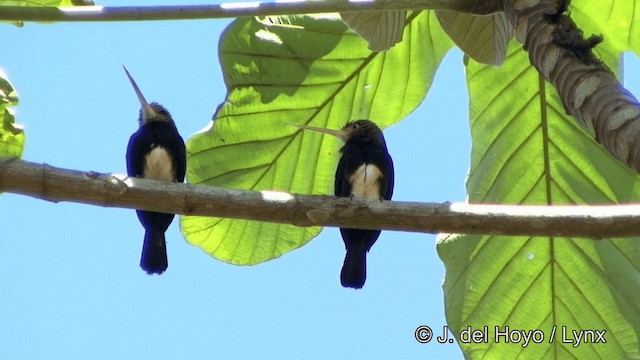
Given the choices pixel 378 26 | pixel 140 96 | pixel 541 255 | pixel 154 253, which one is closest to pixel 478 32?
pixel 378 26

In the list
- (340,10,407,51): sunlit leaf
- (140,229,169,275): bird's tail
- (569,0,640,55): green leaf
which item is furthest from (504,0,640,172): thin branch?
(140,229,169,275): bird's tail

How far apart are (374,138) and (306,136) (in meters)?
0.91

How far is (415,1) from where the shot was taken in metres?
3.37

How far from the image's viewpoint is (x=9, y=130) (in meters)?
3.66

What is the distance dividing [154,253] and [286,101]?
1005mm

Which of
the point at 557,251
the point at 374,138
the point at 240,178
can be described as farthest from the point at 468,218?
the point at 374,138

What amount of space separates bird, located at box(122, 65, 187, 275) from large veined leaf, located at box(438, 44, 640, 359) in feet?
4.71

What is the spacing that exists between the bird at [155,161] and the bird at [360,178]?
857mm

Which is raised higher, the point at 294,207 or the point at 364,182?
the point at 364,182

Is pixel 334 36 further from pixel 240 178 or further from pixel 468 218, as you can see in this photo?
pixel 468 218

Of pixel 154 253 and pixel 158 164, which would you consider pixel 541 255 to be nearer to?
pixel 154 253

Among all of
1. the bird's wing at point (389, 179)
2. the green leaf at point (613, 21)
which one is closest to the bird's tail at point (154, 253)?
the bird's wing at point (389, 179)

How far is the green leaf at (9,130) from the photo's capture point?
3.57 meters

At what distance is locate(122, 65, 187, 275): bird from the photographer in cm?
512
